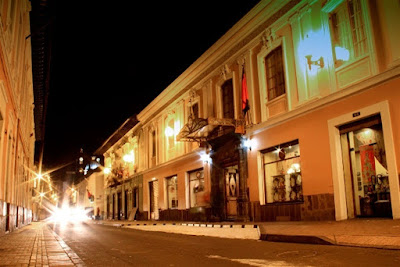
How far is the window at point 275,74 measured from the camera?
14641mm

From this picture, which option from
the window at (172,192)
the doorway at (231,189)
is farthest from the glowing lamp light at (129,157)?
the doorway at (231,189)

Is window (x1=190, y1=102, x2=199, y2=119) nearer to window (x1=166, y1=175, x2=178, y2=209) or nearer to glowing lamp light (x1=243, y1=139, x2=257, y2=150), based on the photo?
window (x1=166, y1=175, x2=178, y2=209)

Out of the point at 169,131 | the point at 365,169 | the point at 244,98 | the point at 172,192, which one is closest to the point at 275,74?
the point at 244,98

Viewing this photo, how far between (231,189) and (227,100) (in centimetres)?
437

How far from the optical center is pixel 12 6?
1228 centimetres

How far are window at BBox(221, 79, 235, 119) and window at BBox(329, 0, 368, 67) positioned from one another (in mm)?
6834

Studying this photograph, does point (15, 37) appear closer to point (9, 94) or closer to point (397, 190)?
point (9, 94)

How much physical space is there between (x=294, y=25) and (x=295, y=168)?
5188 mm

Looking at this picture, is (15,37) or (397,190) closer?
(397,190)

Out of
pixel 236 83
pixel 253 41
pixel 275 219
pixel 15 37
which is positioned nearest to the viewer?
pixel 15 37

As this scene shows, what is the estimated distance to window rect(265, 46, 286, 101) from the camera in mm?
Result: 14641

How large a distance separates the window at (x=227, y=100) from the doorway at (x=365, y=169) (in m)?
7.09

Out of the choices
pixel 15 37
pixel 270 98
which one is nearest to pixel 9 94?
pixel 15 37

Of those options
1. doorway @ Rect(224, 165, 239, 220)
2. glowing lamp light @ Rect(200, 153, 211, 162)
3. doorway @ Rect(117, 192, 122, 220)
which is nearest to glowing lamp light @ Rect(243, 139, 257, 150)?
doorway @ Rect(224, 165, 239, 220)
